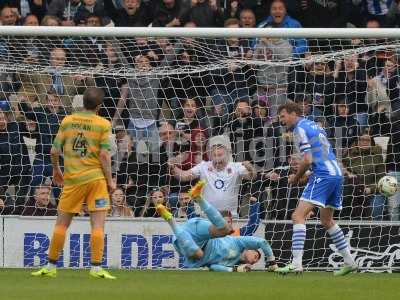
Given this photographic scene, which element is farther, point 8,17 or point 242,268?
point 8,17

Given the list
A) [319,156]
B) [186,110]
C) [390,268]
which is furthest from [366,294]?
[186,110]

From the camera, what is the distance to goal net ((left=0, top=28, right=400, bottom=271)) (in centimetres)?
1605

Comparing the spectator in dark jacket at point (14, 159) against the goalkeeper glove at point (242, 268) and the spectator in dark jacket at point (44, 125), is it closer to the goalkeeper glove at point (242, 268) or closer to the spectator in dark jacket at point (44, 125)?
the spectator in dark jacket at point (44, 125)

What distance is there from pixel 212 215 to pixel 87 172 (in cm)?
200

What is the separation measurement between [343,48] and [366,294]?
5856 millimetres

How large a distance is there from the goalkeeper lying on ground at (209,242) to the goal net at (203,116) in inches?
41.2

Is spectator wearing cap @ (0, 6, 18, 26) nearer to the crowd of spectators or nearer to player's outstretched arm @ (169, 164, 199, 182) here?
the crowd of spectators

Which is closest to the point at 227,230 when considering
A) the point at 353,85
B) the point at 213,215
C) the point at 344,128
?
the point at 213,215

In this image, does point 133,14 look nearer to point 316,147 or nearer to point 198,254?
point 198,254

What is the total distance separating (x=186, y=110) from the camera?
643 inches

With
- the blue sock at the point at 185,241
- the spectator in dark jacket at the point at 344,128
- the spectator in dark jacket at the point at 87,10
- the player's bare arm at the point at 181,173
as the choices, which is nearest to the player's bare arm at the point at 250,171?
the player's bare arm at the point at 181,173

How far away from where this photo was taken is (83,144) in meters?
13.0

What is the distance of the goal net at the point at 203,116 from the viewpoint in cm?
1605

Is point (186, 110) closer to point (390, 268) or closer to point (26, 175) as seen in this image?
point (26, 175)
